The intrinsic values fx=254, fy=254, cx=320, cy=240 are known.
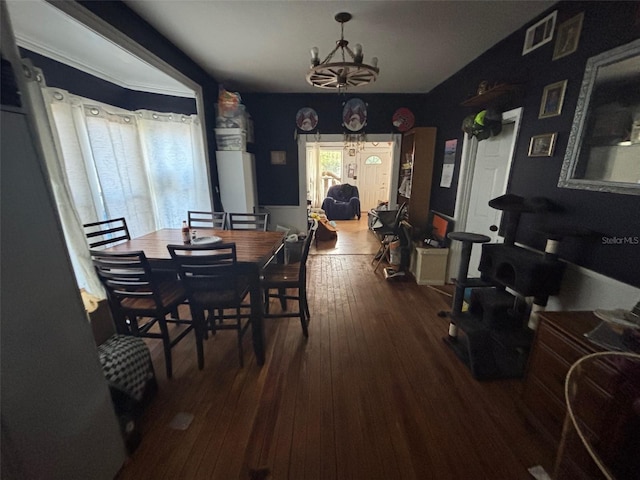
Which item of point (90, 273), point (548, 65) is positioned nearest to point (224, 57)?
point (90, 273)

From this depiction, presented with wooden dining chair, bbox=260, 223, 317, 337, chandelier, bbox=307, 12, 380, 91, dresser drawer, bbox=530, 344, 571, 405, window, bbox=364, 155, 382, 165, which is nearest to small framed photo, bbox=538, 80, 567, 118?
chandelier, bbox=307, 12, 380, 91

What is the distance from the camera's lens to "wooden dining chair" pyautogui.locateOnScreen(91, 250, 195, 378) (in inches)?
61.3

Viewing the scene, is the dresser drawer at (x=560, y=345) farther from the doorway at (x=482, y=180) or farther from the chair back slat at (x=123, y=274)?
the chair back slat at (x=123, y=274)

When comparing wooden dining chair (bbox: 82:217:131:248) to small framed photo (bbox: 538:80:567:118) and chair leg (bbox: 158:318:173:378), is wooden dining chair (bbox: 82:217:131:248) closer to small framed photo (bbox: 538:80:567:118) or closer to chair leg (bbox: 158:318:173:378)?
chair leg (bbox: 158:318:173:378)

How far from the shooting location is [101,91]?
261 cm

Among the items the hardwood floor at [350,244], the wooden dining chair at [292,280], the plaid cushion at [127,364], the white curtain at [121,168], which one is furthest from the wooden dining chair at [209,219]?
the hardwood floor at [350,244]

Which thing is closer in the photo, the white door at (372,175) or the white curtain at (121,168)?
the white curtain at (121,168)

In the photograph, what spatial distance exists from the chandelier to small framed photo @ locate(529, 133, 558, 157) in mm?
1354

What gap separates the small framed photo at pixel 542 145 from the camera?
1.84m

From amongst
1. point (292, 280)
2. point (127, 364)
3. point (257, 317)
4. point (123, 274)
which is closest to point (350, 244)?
point (292, 280)

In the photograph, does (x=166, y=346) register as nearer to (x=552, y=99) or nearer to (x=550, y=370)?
(x=550, y=370)

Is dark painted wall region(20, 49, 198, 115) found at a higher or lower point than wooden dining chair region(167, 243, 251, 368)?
higher

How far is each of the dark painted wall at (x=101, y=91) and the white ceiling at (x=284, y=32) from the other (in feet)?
0.25

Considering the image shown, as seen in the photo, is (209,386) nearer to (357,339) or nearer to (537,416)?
(357,339)
